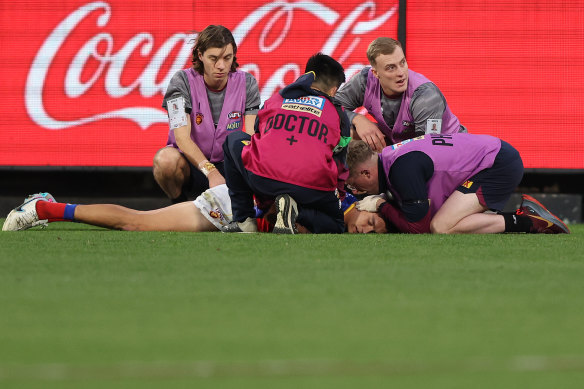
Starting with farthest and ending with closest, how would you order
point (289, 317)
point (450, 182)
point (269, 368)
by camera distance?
point (450, 182)
point (289, 317)
point (269, 368)

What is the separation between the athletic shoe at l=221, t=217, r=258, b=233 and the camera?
5.84m

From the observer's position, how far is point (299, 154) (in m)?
5.45

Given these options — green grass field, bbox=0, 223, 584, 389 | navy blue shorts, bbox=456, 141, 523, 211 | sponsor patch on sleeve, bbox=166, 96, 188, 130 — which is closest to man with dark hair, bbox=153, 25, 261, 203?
sponsor patch on sleeve, bbox=166, 96, 188, 130

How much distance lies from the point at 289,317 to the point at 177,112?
14.3 ft

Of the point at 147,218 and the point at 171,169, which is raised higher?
the point at 171,169

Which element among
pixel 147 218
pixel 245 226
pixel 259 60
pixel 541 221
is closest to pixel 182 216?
pixel 147 218

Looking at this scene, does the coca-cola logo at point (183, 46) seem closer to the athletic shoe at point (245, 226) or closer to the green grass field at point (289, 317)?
the athletic shoe at point (245, 226)

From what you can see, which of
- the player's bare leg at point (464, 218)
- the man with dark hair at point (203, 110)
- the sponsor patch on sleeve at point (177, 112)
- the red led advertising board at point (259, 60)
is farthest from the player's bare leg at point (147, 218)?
the red led advertising board at point (259, 60)

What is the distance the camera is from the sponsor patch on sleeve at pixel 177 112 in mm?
6914

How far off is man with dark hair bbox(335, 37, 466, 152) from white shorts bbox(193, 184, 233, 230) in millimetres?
1131

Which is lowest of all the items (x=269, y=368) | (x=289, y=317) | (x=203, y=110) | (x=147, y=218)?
(x=147, y=218)

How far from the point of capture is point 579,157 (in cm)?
838

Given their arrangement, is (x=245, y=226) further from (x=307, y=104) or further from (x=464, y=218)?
(x=464, y=218)

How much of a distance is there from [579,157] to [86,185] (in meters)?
4.31
